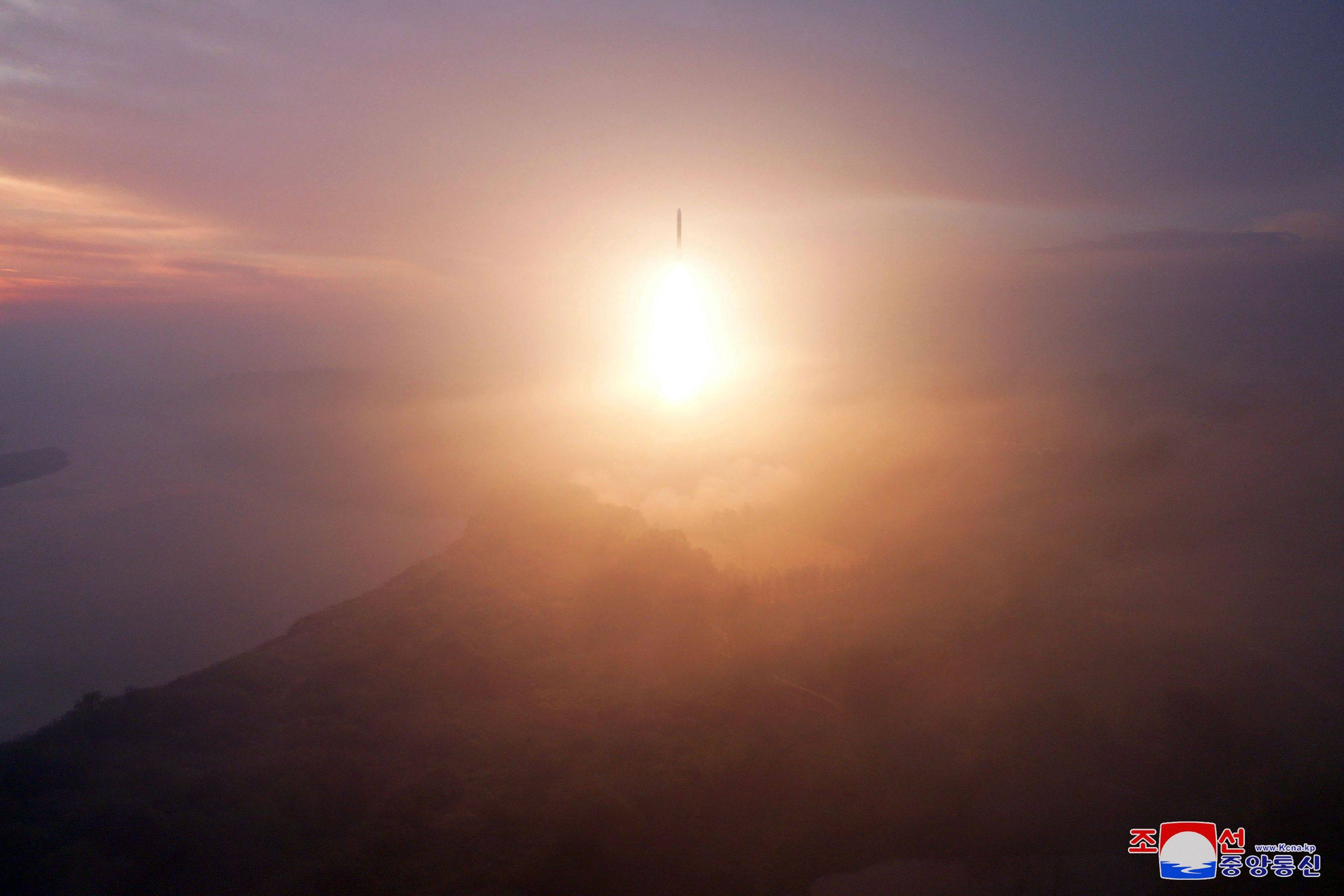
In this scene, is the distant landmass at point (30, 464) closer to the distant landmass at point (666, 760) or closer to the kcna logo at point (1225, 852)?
the distant landmass at point (666, 760)

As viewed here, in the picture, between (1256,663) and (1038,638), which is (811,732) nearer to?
(1038,638)

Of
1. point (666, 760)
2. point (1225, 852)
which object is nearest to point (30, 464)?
point (666, 760)

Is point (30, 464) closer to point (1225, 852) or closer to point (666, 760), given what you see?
point (666, 760)

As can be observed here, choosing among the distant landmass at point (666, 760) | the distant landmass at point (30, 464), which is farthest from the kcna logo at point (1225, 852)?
the distant landmass at point (30, 464)

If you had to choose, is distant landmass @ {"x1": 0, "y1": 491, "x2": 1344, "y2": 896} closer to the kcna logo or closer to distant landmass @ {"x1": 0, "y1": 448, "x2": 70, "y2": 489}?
the kcna logo

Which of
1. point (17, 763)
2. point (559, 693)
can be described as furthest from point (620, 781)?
Result: point (17, 763)
